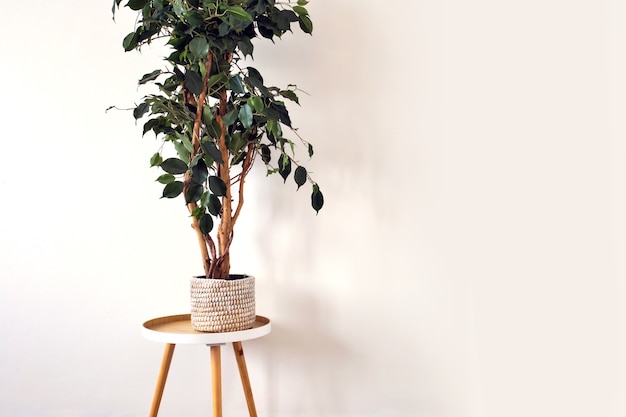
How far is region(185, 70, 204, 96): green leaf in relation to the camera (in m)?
Result: 1.36

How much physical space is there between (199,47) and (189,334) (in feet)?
2.11

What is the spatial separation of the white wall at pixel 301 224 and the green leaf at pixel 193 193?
0.36 meters

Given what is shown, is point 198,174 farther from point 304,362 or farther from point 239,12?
point 304,362

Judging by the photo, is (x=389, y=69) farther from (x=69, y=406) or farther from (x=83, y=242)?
(x=69, y=406)

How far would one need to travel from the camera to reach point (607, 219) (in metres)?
1.32

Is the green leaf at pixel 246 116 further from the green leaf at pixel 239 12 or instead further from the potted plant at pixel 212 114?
the green leaf at pixel 239 12

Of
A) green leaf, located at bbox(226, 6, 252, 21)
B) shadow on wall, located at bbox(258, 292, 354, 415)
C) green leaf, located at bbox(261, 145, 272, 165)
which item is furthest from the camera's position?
shadow on wall, located at bbox(258, 292, 354, 415)

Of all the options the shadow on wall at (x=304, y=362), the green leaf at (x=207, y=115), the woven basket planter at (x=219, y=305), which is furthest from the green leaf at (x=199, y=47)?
the shadow on wall at (x=304, y=362)

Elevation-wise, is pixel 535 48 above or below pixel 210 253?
above

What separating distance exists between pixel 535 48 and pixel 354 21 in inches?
19.4

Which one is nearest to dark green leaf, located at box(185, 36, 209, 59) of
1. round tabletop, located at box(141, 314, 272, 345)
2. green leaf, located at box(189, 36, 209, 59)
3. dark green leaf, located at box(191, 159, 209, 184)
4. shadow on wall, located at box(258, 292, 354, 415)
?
green leaf, located at box(189, 36, 209, 59)

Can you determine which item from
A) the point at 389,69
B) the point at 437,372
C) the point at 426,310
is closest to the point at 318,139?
the point at 389,69

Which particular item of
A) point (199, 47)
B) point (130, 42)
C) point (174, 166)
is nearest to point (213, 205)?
point (174, 166)

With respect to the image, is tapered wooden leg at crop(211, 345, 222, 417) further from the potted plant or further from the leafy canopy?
the leafy canopy
